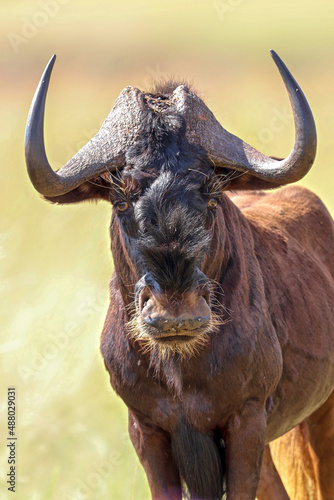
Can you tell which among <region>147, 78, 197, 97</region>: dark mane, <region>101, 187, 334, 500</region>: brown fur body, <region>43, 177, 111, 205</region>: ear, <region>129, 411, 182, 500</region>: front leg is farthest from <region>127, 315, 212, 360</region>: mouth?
<region>147, 78, 197, 97</region>: dark mane

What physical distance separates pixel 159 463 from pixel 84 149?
2667 mm

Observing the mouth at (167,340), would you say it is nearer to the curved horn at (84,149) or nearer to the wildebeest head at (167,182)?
the wildebeest head at (167,182)

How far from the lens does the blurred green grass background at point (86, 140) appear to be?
41.0ft

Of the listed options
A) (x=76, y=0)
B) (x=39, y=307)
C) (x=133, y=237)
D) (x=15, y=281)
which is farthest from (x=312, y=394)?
(x=76, y=0)

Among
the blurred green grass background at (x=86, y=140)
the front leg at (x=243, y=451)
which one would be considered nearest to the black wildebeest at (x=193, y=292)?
the front leg at (x=243, y=451)

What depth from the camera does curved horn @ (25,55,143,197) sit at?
5.69 metres

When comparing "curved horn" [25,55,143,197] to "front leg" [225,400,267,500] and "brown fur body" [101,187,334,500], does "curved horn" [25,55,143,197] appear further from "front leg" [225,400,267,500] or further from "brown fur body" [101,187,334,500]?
"front leg" [225,400,267,500]

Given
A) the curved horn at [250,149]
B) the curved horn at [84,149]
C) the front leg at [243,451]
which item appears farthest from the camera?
the front leg at [243,451]

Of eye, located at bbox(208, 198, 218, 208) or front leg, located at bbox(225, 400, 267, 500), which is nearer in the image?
eye, located at bbox(208, 198, 218, 208)

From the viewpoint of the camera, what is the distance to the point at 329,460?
8.49 meters

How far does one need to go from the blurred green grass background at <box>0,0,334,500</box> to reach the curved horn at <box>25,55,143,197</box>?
116cm

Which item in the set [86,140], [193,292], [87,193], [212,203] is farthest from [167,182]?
[86,140]

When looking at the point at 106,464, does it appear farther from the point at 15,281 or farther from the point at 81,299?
the point at 15,281

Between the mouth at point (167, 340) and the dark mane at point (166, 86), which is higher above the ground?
the dark mane at point (166, 86)
